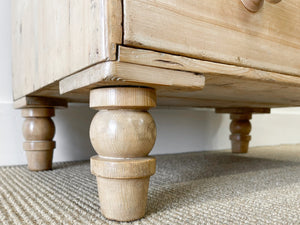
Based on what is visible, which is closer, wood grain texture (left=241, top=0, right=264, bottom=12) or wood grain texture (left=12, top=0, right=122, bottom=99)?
wood grain texture (left=12, top=0, right=122, bottom=99)

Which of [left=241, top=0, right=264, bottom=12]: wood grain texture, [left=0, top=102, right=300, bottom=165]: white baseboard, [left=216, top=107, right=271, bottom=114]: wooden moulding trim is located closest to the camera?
[left=241, top=0, right=264, bottom=12]: wood grain texture

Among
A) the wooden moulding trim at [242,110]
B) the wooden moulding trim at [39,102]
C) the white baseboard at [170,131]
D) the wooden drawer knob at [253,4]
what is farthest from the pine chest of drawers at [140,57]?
the wooden moulding trim at [242,110]

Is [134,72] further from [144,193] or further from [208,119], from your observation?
[208,119]

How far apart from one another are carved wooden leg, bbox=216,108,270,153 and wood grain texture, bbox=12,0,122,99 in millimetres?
838

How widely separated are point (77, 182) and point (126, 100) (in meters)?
0.37

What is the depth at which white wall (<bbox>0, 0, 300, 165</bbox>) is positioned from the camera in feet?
3.29

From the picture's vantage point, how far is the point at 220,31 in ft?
1.50

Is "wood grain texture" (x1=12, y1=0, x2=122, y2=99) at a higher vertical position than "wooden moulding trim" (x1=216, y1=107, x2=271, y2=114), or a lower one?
higher

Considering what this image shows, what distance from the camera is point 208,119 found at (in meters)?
1.46

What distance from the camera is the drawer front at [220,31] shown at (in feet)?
1.24

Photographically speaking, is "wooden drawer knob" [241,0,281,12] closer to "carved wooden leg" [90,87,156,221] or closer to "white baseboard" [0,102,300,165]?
"carved wooden leg" [90,87,156,221]

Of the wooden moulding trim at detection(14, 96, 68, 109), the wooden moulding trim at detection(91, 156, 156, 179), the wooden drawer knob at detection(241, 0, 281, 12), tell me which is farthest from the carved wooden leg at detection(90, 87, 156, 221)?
the wooden moulding trim at detection(14, 96, 68, 109)

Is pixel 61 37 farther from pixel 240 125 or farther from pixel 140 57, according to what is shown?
pixel 240 125

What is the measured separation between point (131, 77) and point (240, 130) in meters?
1.00
